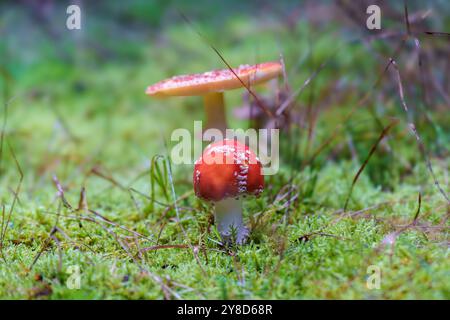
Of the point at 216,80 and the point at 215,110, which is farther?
the point at 215,110

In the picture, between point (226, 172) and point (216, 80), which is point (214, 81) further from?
point (226, 172)

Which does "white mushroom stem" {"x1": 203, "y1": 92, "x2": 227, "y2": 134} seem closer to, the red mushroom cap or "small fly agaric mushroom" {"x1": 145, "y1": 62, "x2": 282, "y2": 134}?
"small fly agaric mushroom" {"x1": 145, "y1": 62, "x2": 282, "y2": 134}

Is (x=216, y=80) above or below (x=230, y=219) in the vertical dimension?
above

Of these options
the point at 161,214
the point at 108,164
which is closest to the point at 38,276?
the point at 161,214

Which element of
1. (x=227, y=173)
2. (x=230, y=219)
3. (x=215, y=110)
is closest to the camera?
(x=227, y=173)

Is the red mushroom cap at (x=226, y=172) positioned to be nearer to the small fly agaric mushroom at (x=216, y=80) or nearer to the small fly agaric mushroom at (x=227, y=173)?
the small fly agaric mushroom at (x=227, y=173)

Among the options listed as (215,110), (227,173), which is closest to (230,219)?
(227,173)
